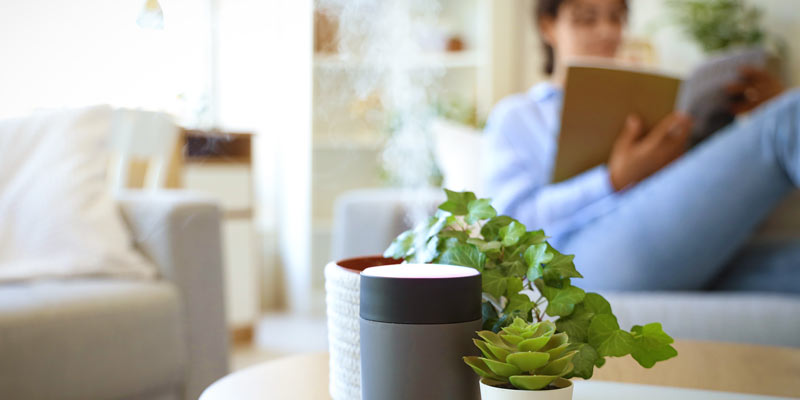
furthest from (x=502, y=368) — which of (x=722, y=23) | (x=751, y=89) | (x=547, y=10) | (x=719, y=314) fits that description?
(x=722, y=23)

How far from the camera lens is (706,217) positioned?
48.7 inches

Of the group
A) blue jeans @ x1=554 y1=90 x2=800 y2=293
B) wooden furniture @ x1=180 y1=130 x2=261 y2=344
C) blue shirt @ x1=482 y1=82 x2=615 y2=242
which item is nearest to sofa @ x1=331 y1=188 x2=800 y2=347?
blue jeans @ x1=554 y1=90 x2=800 y2=293

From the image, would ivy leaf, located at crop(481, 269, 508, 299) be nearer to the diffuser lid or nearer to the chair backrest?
the diffuser lid

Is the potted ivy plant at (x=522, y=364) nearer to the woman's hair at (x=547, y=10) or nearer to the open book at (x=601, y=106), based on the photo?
the open book at (x=601, y=106)

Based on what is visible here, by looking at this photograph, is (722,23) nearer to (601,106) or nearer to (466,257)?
(601,106)

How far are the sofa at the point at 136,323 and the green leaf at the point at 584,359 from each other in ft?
2.78

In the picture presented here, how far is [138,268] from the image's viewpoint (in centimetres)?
137

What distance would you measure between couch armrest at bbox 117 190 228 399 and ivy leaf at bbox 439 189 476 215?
94 cm

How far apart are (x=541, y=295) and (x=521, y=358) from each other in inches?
3.4

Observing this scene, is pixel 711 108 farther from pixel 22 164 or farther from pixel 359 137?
pixel 359 137

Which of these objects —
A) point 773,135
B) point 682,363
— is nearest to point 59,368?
point 682,363

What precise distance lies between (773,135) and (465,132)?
0.72 m

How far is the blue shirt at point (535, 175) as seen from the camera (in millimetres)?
1388

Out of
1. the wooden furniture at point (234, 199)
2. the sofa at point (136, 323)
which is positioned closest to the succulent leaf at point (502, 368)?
the sofa at point (136, 323)
